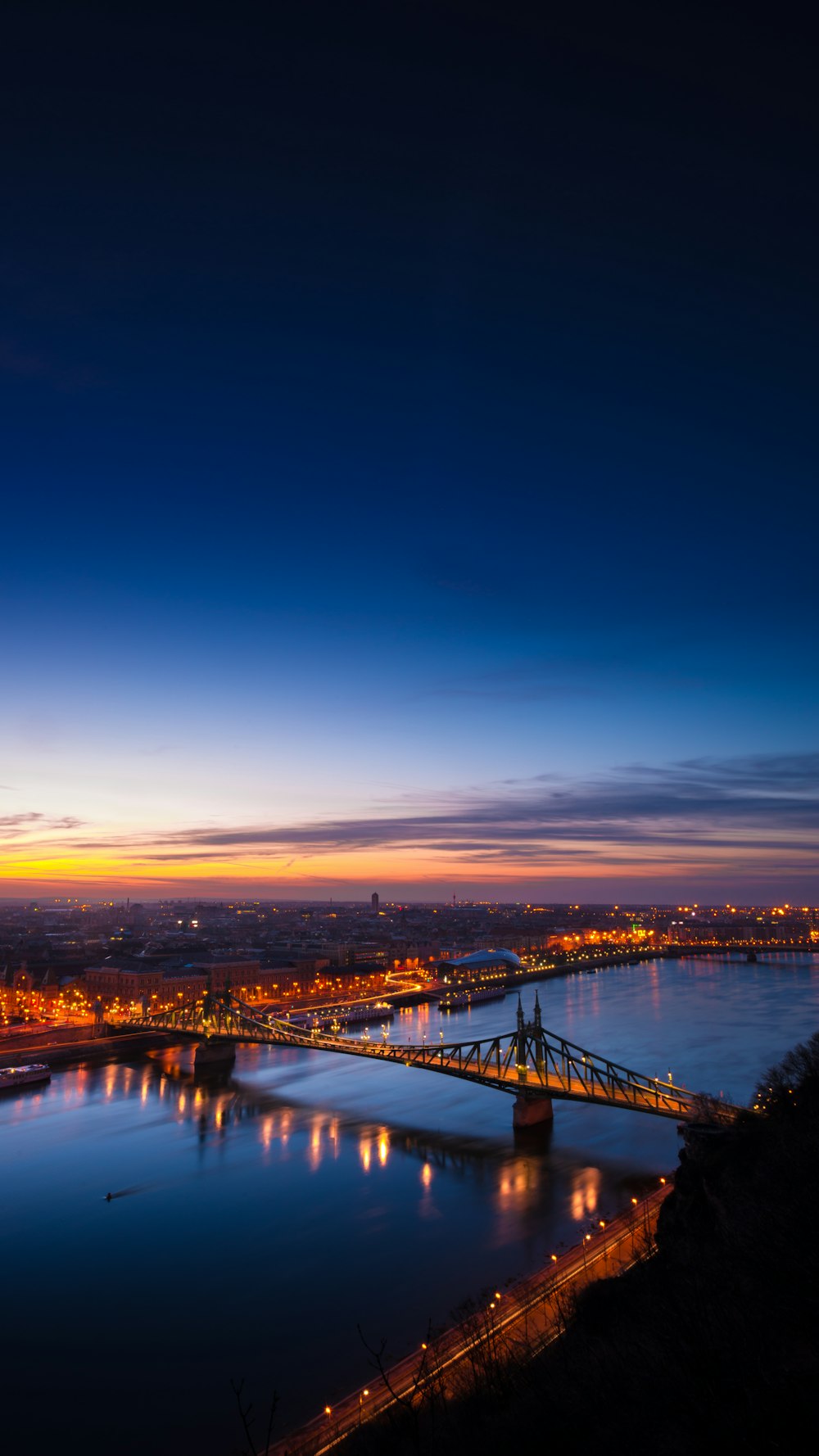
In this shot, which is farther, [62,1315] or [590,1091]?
[590,1091]

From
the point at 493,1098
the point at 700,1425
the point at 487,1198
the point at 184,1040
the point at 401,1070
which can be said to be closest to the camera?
the point at 700,1425

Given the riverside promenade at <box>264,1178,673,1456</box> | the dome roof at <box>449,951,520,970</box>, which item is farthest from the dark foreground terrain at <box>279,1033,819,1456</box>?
the dome roof at <box>449,951,520,970</box>

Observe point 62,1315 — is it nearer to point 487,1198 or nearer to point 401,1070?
point 487,1198

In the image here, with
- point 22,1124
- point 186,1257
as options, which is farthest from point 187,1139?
point 186,1257

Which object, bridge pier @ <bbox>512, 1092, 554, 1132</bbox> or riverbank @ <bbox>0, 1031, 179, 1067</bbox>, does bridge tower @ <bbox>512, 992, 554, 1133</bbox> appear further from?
riverbank @ <bbox>0, 1031, 179, 1067</bbox>

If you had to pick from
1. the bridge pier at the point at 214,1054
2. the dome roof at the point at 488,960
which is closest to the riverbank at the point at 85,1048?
the bridge pier at the point at 214,1054

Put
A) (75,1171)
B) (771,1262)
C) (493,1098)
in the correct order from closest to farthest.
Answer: (771,1262) → (75,1171) → (493,1098)
